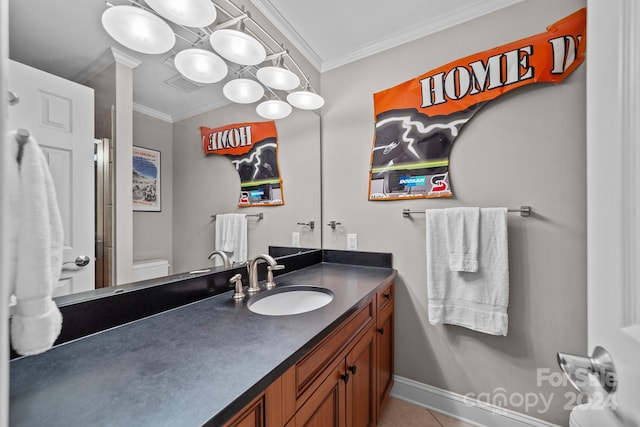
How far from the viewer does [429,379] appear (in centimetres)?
165

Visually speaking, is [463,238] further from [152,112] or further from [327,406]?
[152,112]

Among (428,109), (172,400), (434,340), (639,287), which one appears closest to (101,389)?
(172,400)

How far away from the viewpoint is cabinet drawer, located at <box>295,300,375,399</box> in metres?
0.75

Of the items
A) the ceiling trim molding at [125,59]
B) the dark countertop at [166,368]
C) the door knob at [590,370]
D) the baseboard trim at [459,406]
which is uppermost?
the ceiling trim molding at [125,59]

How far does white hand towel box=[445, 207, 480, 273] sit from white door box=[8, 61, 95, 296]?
166 cm

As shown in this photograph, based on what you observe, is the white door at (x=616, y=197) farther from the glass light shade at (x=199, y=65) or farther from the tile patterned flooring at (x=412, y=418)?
the tile patterned flooring at (x=412, y=418)

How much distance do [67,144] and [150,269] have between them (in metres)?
0.49

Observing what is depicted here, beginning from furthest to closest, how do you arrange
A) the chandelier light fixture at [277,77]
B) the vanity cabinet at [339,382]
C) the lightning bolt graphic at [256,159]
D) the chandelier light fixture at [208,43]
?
the lightning bolt graphic at [256,159] → the chandelier light fixture at [277,77] → the chandelier light fixture at [208,43] → the vanity cabinet at [339,382]

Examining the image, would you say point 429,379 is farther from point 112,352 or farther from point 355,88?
point 355,88

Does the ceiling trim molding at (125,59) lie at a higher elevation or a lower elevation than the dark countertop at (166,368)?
higher

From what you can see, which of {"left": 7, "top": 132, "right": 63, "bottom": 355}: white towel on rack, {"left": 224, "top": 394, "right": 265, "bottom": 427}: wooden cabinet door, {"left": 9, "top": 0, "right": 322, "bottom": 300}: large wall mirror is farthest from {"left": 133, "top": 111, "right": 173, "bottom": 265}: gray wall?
{"left": 224, "top": 394, "right": 265, "bottom": 427}: wooden cabinet door

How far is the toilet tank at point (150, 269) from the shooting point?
36.4 inches

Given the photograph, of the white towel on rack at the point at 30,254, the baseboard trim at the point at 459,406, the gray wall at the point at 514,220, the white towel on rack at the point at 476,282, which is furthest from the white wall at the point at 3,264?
the baseboard trim at the point at 459,406

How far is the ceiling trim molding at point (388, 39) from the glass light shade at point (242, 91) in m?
0.63
